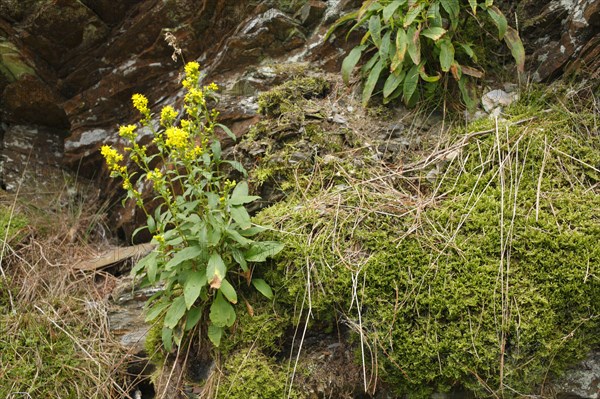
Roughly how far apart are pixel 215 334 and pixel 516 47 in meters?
2.40

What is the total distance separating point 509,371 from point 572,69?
1867 mm

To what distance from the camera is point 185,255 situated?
2.32 metres

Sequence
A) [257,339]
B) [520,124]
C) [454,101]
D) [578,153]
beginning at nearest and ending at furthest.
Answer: [257,339] < [578,153] < [520,124] < [454,101]

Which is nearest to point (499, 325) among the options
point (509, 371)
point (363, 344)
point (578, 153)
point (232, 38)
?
point (509, 371)

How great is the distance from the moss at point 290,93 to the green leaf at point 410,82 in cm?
70

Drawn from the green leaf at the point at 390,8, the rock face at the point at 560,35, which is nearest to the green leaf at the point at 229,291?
the green leaf at the point at 390,8

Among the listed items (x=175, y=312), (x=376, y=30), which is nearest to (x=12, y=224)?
(x=175, y=312)

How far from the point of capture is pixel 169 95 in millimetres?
4316

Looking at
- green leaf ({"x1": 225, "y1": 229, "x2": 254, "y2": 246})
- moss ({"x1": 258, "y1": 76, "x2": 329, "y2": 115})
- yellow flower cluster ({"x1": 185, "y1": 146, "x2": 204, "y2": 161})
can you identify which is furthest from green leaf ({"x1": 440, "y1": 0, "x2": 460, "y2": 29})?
green leaf ({"x1": 225, "y1": 229, "x2": 254, "y2": 246})

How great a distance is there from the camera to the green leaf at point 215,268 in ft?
7.43

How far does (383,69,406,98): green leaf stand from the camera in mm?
3021

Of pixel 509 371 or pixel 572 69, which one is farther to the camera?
pixel 572 69

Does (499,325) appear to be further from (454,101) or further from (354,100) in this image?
(354,100)

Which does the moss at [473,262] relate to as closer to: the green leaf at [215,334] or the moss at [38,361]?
the green leaf at [215,334]
